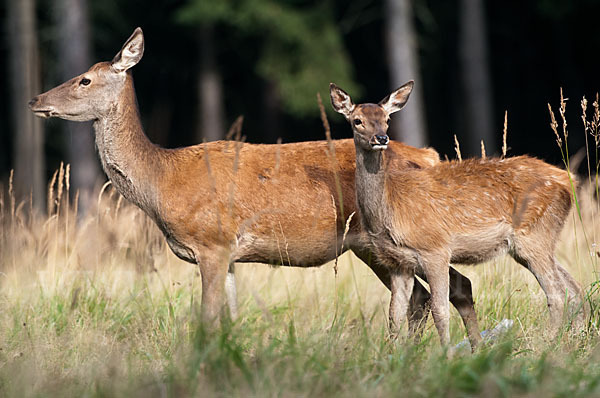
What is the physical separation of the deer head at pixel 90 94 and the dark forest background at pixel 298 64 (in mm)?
8079

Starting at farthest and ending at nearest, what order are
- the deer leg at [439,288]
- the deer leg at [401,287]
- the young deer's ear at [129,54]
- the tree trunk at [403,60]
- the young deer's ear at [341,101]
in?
the tree trunk at [403,60]
the young deer's ear at [129,54]
the deer leg at [401,287]
the young deer's ear at [341,101]
the deer leg at [439,288]

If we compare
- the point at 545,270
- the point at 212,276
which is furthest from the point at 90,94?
the point at 545,270

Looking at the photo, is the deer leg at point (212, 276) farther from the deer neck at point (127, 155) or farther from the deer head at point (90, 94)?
the deer head at point (90, 94)

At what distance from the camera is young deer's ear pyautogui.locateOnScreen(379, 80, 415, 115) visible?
19.5ft

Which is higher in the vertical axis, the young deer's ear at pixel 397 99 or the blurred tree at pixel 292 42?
the blurred tree at pixel 292 42

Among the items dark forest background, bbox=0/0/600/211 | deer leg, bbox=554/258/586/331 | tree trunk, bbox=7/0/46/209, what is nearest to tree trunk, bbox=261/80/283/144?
dark forest background, bbox=0/0/600/211

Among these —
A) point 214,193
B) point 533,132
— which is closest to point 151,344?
point 214,193

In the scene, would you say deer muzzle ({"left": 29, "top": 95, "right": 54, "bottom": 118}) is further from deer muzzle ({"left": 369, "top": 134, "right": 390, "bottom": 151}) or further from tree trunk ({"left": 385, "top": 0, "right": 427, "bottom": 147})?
tree trunk ({"left": 385, "top": 0, "right": 427, "bottom": 147})

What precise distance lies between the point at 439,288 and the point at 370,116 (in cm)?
127

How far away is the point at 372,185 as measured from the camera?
566 cm

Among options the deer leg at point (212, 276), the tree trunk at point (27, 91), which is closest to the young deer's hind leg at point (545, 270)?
the deer leg at point (212, 276)

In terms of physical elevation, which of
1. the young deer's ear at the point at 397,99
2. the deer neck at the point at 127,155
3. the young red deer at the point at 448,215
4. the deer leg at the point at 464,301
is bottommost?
the deer leg at the point at 464,301

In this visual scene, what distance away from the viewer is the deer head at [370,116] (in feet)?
17.6

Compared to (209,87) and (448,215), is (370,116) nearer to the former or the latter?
(448,215)
